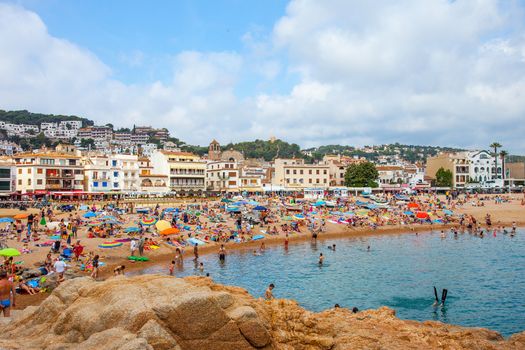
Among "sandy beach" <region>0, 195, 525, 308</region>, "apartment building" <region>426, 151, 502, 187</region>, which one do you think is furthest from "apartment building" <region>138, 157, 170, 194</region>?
"apartment building" <region>426, 151, 502, 187</region>

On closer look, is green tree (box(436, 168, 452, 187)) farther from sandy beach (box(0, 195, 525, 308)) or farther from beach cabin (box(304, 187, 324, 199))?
beach cabin (box(304, 187, 324, 199))

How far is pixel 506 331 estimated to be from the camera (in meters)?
19.8

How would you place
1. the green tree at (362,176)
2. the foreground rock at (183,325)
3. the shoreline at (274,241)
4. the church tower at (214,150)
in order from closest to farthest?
the foreground rock at (183,325) < the shoreline at (274,241) < the green tree at (362,176) < the church tower at (214,150)

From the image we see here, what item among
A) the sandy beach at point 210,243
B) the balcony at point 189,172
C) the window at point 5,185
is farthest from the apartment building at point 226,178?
the window at point 5,185

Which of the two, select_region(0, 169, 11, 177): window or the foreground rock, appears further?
select_region(0, 169, 11, 177): window

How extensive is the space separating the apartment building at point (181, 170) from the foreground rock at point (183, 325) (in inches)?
2937

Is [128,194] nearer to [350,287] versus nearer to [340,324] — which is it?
[350,287]

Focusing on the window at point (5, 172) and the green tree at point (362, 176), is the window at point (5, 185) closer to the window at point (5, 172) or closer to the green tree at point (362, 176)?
the window at point (5, 172)

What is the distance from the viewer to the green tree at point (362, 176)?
328 feet

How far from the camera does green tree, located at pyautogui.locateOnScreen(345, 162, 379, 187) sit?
99938 mm

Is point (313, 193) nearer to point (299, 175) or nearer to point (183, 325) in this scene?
point (299, 175)

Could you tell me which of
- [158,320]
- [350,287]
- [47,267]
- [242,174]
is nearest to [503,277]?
[350,287]

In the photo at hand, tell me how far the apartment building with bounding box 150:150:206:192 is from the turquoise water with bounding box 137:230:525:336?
4836cm

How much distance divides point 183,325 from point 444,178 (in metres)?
112
